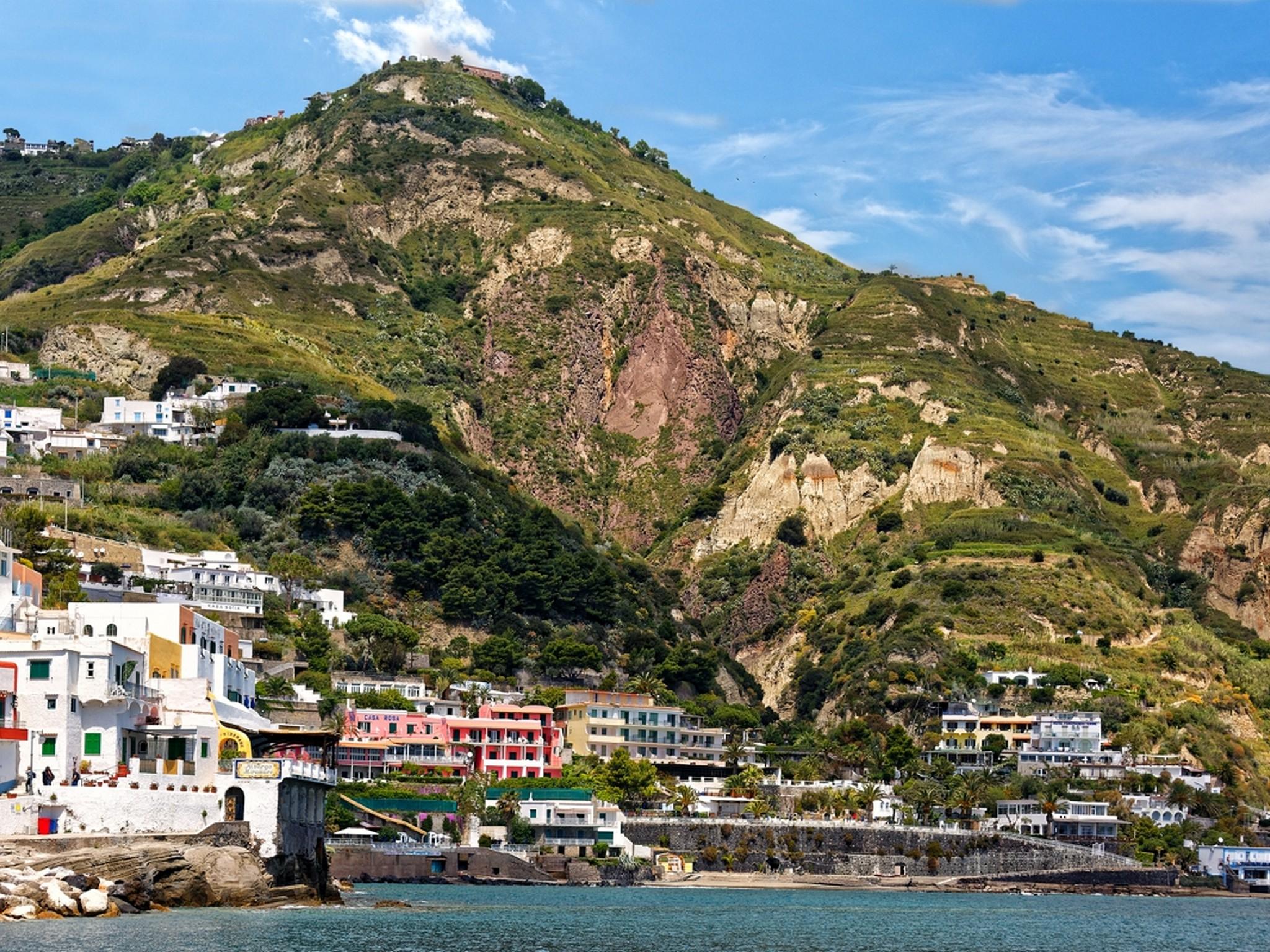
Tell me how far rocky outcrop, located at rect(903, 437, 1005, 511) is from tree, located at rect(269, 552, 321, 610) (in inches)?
2381

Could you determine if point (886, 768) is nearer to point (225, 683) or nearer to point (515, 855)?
point (515, 855)

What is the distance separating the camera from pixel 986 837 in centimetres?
12438

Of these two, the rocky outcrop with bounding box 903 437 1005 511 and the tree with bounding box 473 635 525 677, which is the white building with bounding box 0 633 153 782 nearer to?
the tree with bounding box 473 635 525 677

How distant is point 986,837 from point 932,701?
2479cm

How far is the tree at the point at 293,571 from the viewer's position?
136 m

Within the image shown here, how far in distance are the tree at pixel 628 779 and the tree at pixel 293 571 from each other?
23643 millimetres

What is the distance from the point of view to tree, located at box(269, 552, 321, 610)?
136m

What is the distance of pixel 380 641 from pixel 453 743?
40.6 feet

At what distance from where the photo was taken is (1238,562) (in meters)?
188

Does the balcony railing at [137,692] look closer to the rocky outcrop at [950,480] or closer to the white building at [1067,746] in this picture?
the white building at [1067,746]

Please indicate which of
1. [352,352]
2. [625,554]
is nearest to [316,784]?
[625,554]

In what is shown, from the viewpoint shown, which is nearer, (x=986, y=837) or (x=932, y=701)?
(x=986, y=837)

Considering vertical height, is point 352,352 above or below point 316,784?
above

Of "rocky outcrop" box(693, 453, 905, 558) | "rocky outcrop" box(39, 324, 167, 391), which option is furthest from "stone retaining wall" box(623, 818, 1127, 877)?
"rocky outcrop" box(39, 324, 167, 391)
